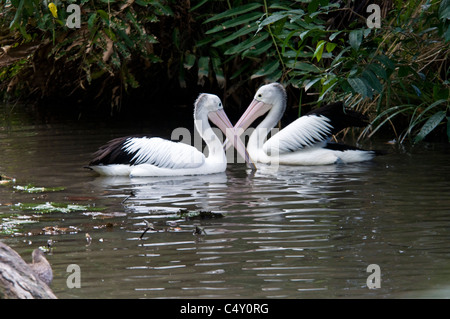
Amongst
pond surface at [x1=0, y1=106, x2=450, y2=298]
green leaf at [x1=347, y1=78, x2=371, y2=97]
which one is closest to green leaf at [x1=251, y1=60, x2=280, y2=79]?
pond surface at [x1=0, y1=106, x2=450, y2=298]

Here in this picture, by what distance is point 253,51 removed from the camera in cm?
1052

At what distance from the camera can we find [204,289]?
438cm

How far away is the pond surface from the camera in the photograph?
4.48 metres

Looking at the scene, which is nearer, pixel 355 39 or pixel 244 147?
pixel 355 39

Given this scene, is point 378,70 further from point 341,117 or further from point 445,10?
point 341,117

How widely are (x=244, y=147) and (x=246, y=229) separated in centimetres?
359

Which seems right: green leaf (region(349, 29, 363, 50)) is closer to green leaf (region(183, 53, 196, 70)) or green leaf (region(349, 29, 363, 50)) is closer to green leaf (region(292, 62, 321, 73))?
green leaf (region(292, 62, 321, 73))

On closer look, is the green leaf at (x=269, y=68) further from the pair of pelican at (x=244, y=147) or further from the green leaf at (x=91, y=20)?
the green leaf at (x=91, y=20)

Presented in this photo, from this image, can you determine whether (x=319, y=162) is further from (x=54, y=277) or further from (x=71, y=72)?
(x=71, y=72)

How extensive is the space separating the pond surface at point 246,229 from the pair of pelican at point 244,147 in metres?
0.15

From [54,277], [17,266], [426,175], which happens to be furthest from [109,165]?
[17,266]

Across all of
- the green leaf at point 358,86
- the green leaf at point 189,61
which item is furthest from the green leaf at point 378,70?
the green leaf at point 189,61

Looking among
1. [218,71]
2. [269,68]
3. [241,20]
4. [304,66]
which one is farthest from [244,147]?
[218,71]
